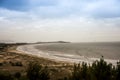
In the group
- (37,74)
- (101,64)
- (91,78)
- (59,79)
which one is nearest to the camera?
(91,78)

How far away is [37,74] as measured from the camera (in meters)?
15.1

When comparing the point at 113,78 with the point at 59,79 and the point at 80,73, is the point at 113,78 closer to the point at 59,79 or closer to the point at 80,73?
the point at 80,73

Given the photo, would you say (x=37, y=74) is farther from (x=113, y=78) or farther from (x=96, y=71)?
(x=113, y=78)

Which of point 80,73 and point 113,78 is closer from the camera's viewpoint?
point 113,78

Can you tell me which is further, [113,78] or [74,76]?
[74,76]

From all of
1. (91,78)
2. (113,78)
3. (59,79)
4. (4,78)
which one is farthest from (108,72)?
(4,78)

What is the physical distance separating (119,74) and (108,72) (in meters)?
1.00

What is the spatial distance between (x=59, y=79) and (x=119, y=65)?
5.77 m

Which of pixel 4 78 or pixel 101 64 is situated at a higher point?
pixel 101 64

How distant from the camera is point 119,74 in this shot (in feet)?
45.1

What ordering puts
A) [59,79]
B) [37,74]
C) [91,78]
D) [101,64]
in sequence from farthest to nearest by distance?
[59,79]
[37,74]
[101,64]
[91,78]

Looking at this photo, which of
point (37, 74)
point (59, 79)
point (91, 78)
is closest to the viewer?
point (91, 78)

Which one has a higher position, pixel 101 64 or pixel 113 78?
pixel 101 64

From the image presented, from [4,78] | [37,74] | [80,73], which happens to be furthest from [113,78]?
[4,78]
